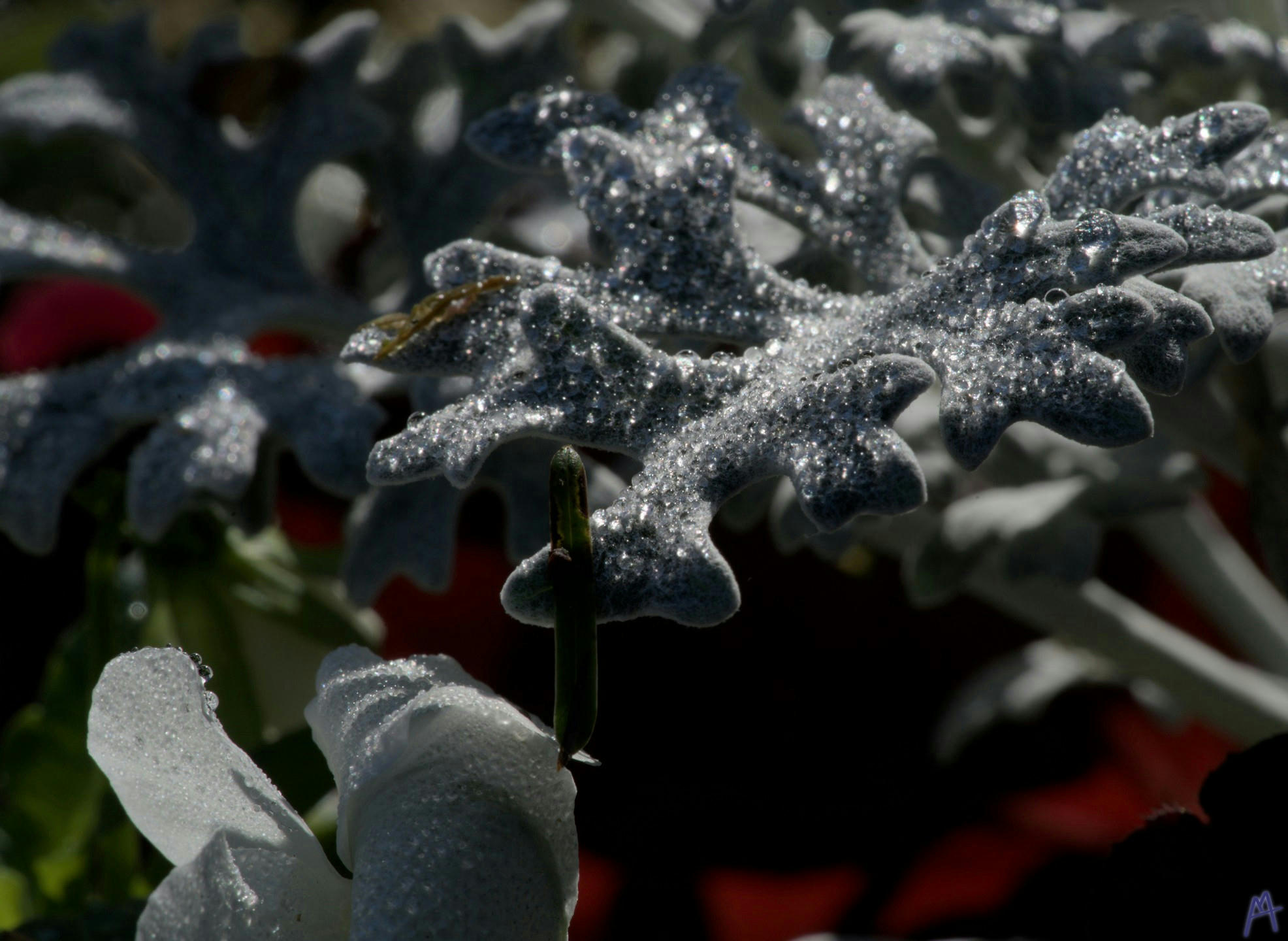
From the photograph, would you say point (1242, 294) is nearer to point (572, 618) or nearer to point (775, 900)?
point (572, 618)

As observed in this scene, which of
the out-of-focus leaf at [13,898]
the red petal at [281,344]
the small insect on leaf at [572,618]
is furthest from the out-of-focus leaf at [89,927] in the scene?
the red petal at [281,344]

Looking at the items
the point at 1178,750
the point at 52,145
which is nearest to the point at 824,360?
the point at 52,145

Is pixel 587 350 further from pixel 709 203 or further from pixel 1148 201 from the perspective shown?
pixel 1148 201

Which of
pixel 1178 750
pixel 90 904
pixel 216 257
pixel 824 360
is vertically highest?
pixel 824 360

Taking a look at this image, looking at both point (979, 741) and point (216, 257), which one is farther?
point (979, 741)

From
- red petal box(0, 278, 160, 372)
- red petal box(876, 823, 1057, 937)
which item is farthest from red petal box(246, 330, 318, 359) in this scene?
red petal box(876, 823, 1057, 937)

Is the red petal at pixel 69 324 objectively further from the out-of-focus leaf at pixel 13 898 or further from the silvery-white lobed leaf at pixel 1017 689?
the silvery-white lobed leaf at pixel 1017 689
